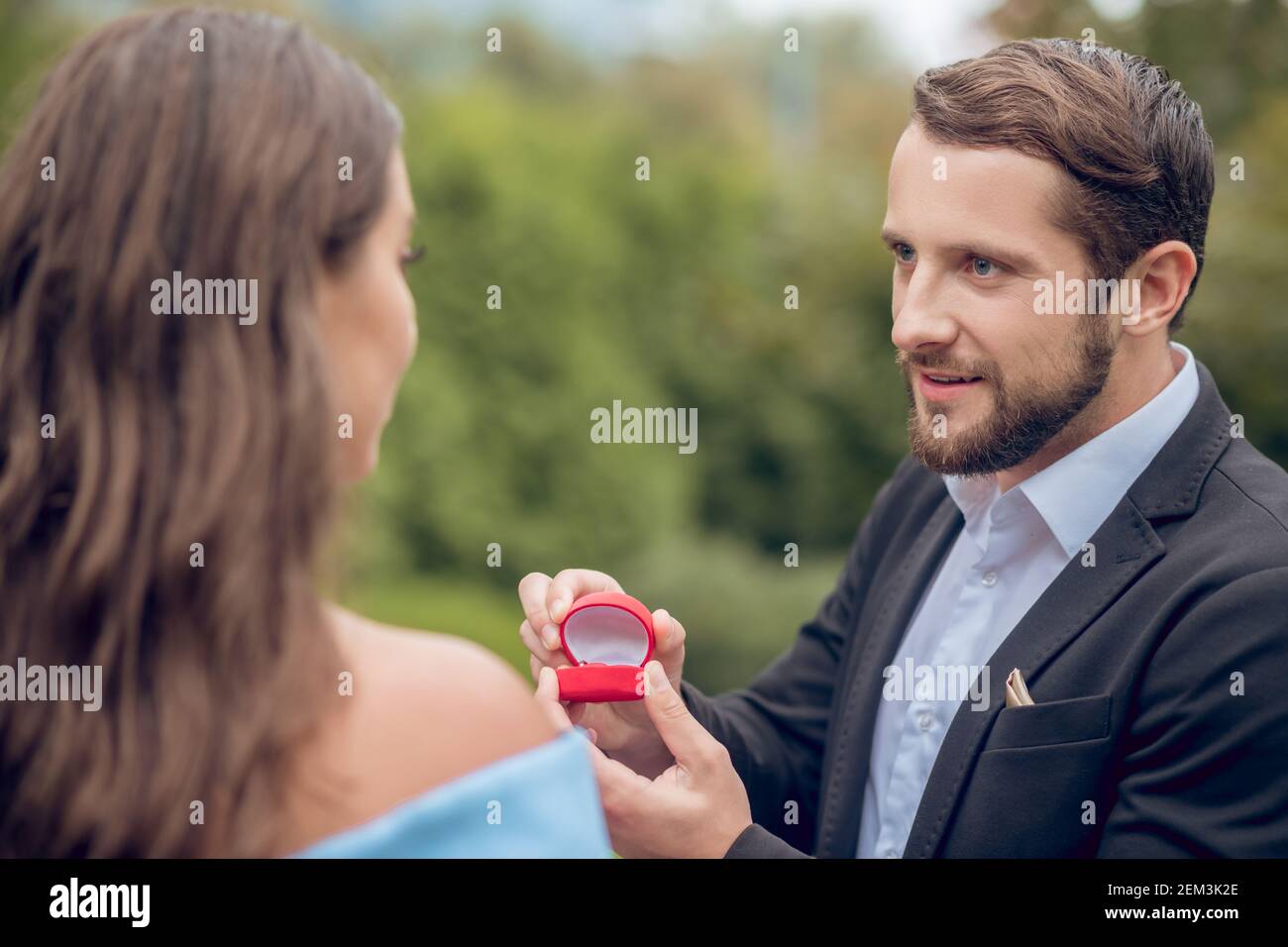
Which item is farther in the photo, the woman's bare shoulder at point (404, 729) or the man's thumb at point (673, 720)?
the man's thumb at point (673, 720)

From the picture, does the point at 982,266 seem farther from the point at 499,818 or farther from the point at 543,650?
the point at 499,818

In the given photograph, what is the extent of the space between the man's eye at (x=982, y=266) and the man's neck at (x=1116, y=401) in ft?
1.09

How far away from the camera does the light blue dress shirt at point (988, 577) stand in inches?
99.0

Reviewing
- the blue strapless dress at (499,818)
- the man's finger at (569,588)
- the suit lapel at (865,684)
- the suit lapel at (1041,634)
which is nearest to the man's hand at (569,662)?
the man's finger at (569,588)

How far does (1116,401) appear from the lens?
2.59 m

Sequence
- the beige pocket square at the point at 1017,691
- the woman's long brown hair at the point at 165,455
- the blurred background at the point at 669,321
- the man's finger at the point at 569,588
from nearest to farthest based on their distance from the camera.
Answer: the woman's long brown hair at the point at 165,455
the beige pocket square at the point at 1017,691
the man's finger at the point at 569,588
the blurred background at the point at 669,321

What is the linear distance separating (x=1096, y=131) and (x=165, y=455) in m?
1.93

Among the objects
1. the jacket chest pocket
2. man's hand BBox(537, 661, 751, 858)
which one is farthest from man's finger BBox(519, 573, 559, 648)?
the jacket chest pocket

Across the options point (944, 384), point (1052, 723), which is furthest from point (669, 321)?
point (1052, 723)

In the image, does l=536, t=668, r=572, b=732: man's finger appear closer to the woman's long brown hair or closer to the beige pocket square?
the woman's long brown hair

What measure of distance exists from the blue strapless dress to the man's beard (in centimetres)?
130

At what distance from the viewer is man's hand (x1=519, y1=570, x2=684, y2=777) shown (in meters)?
2.50

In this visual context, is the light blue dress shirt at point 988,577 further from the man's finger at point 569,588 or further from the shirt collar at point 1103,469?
the man's finger at point 569,588

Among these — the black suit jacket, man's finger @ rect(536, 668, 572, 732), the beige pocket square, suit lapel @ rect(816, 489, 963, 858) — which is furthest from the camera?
suit lapel @ rect(816, 489, 963, 858)
